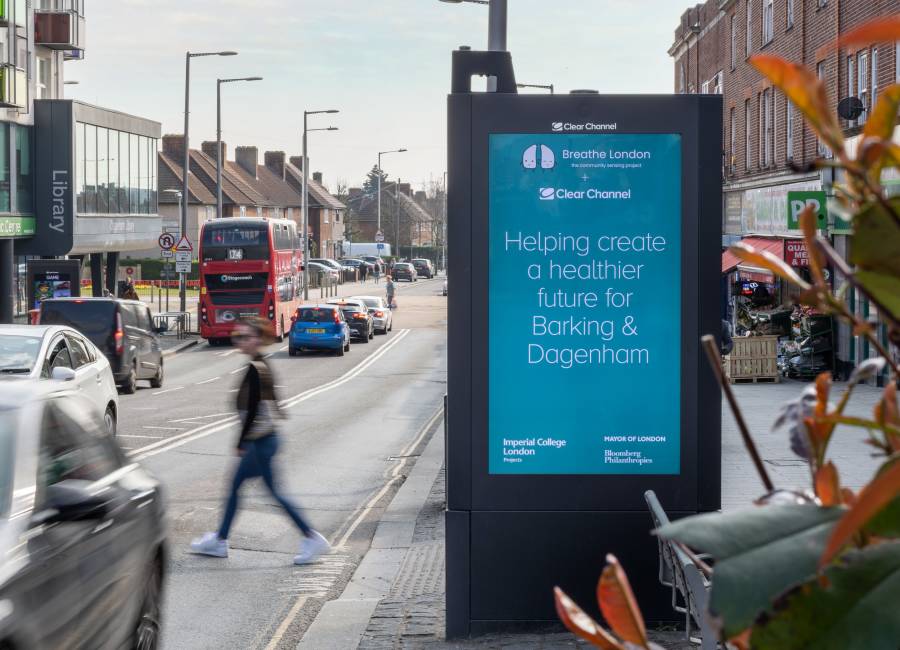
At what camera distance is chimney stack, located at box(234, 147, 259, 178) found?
339ft

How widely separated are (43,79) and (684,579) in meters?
40.9

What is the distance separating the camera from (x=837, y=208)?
2.67 feet

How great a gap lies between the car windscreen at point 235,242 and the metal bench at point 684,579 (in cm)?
3230

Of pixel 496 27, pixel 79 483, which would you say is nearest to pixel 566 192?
pixel 79 483

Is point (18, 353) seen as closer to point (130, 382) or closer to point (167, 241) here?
point (130, 382)

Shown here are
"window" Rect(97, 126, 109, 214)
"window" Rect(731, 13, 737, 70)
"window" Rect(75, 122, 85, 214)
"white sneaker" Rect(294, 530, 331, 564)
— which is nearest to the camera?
"white sneaker" Rect(294, 530, 331, 564)

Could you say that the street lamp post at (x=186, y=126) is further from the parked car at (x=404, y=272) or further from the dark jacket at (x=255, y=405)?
the parked car at (x=404, y=272)

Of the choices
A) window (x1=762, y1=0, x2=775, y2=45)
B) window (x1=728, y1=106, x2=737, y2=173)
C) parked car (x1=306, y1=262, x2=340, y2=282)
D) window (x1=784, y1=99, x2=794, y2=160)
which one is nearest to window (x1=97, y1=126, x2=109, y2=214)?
window (x1=728, y1=106, x2=737, y2=173)

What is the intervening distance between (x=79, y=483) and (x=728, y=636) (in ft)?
15.7

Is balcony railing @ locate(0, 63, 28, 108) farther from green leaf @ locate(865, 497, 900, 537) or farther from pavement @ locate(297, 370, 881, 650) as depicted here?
green leaf @ locate(865, 497, 900, 537)

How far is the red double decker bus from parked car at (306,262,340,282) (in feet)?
117

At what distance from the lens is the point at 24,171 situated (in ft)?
129

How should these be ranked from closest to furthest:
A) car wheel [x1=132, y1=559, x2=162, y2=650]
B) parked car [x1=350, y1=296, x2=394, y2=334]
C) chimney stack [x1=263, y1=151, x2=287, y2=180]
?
car wheel [x1=132, y1=559, x2=162, y2=650]
parked car [x1=350, y1=296, x2=394, y2=334]
chimney stack [x1=263, y1=151, x2=287, y2=180]

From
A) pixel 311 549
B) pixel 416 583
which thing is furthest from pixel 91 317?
pixel 416 583
